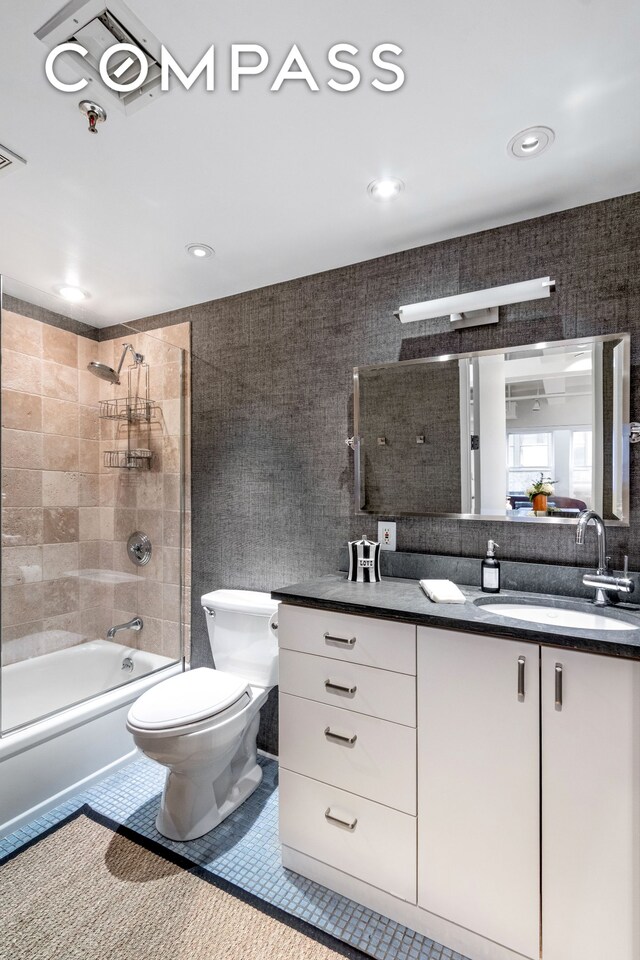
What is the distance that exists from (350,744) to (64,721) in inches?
51.1

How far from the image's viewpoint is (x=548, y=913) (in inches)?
47.1

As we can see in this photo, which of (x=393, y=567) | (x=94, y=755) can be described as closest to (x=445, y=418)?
(x=393, y=567)

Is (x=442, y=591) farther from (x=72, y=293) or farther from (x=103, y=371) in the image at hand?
(x=72, y=293)

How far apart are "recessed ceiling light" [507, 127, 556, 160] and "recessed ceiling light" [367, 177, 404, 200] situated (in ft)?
1.15

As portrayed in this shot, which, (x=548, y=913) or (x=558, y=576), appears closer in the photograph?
(x=548, y=913)

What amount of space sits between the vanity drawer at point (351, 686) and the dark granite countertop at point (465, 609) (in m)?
0.18

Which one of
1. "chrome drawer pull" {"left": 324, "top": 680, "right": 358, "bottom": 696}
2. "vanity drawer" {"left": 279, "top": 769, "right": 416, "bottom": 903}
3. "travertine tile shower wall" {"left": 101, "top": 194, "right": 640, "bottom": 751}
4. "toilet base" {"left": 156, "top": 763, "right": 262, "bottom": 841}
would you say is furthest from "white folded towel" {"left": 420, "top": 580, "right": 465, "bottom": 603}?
"toilet base" {"left": 156, "top": 763, "right": 262, "bottom": 841}

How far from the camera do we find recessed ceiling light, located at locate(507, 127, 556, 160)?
133 cm

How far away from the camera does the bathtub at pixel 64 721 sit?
1.83 m

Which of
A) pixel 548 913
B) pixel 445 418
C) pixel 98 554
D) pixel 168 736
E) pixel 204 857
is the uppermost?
pixel 445 418

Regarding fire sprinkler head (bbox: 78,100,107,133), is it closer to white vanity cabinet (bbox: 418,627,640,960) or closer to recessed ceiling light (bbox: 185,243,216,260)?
recessed ceiling light (bbox: 185,243,216,260)

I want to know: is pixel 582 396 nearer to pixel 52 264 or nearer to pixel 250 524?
pixel 250 524

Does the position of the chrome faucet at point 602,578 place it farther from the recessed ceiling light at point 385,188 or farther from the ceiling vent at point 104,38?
the ceiling vent at point 104,38

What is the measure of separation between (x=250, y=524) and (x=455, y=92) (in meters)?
1.83
